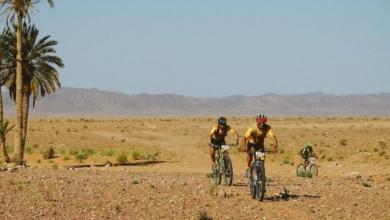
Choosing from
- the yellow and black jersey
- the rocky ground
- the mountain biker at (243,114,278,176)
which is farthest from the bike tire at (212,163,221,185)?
the yellow and black jersey

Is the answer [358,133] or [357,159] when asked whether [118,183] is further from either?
[358,133]

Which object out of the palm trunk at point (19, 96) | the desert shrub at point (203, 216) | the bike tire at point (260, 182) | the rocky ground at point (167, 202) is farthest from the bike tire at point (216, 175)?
the palm trunk at point (19, 96)

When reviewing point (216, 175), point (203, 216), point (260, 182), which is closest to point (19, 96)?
point (216, 175)

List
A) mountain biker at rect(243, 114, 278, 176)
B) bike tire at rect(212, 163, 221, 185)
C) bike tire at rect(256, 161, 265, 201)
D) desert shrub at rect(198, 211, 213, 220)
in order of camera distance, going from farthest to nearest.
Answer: bike tire at rect(212, 163, 221, 185)
mountain biker at rect(243, 114, 278, 176)
bike tire at rect(256, 161, 265, 201)
desert shrub at rect(198, 211, 213, 220)

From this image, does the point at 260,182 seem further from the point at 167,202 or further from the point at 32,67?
the point at 32,67

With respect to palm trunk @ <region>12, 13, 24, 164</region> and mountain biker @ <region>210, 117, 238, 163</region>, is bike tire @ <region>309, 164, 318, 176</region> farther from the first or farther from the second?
palm trunk @ <region>12, 13, 24, 164</region>

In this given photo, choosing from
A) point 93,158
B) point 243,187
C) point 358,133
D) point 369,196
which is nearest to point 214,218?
point 243,187

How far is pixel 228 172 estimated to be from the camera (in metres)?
19.3

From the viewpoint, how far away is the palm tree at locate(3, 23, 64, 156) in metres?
38.0

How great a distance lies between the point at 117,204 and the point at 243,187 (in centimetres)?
492

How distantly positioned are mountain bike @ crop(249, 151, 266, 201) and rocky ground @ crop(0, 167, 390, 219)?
0.22 m

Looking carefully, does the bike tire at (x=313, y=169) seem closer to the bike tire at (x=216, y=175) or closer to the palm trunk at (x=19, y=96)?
the bike tire at (x=216, y=175)

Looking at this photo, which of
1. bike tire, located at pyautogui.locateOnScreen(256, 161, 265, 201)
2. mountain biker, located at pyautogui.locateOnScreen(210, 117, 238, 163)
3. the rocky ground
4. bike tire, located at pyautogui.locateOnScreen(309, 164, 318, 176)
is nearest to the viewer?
the rocky ground

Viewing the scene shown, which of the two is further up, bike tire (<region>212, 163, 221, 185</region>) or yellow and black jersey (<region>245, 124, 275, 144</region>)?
yellow and black jersey (<region>245, 124, 275, 144</region>)
